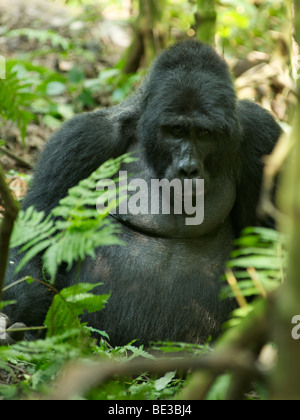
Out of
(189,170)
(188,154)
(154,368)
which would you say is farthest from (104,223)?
(188,154)

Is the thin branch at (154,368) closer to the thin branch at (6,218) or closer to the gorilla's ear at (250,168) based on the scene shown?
the thin branch at (6,218)

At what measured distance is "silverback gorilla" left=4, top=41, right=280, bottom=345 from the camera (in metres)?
3.99

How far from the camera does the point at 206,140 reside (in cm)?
402

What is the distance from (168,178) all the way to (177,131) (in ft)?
0.99

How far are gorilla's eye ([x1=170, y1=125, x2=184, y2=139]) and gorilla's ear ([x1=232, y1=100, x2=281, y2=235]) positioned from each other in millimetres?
543

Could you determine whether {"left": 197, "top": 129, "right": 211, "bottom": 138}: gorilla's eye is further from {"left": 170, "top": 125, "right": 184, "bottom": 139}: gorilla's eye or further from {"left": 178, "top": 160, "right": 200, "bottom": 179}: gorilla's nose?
{"left": 178, "top": 160, "right": 200, "bottom": 179}: gorilla's nose

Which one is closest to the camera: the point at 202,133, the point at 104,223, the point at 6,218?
the point at 6,218

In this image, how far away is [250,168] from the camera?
4.38 meters

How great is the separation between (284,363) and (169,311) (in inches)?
98.6

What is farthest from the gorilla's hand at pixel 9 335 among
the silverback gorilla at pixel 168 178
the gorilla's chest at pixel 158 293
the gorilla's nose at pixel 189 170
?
the gorilla's nose at pixel 189 170

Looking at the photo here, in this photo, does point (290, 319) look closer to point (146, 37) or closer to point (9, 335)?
point (9, 335)

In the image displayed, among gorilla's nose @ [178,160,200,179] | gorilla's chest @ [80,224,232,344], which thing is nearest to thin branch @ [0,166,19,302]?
gorilla's nose @ [178,160,200,179]

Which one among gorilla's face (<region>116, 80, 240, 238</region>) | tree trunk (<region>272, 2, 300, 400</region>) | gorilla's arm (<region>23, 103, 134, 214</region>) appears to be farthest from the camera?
gorilla's arm (<region>23, 103, 134, 214</region>)
